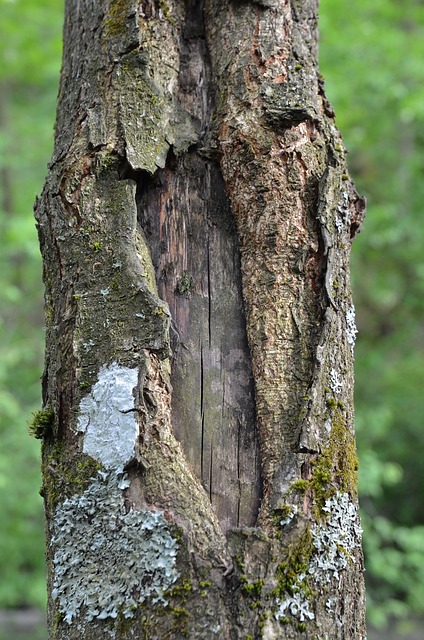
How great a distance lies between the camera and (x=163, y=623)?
4.60ft

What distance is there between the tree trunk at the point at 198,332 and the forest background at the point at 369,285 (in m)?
3.68

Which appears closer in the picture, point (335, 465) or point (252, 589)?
point (252, 589)

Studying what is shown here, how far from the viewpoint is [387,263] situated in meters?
8.36

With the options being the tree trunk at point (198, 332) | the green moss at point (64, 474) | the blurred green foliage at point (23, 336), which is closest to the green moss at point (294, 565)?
the tree trunk at point (198, 332)

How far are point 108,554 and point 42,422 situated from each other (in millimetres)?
377

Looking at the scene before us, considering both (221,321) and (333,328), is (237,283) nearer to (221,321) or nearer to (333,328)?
(221,321)

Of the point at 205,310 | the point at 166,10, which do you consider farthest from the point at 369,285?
the point at 205,310

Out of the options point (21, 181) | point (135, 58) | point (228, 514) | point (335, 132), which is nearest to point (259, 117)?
point (335, 132)

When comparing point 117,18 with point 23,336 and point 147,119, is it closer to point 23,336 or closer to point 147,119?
point 147,119

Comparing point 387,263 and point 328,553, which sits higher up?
point 387,263

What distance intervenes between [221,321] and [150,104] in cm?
66

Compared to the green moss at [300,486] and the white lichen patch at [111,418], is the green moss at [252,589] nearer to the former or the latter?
the green moss at [300,486]

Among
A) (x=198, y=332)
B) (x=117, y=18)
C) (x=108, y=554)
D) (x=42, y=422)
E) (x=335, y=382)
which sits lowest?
(x=108, y=554)

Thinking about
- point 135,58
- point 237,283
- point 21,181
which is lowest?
point 237,283
